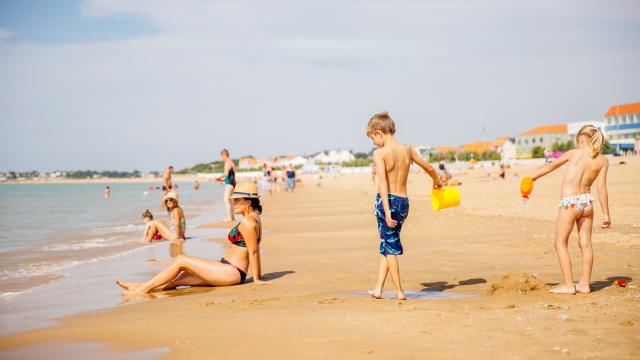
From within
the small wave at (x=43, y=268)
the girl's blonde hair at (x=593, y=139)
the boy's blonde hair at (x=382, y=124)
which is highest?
the boy's blonde hair at (x=382, y=124)

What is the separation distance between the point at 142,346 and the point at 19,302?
304 centimetres

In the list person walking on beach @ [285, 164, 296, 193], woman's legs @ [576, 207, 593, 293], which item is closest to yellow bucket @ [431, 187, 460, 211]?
woman's legs @ [576, 207, 593, 293]

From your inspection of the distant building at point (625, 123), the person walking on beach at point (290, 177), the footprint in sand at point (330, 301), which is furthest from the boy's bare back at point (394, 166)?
the distant building at point (625, 123)

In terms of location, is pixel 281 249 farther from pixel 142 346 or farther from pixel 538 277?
pixel 142 346

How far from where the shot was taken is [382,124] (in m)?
5.71

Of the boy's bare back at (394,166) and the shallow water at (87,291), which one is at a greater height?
the boy's bare back at (394,166)

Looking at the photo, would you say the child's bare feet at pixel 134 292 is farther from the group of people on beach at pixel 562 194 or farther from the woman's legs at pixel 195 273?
the group of people on beach at pixel 562 194

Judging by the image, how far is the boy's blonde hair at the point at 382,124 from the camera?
571 centimetres

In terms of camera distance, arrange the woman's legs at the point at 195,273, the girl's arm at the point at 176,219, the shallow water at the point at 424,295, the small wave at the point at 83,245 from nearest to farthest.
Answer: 1. the shallow water at the point at 424,295
2. the woman's legs at the point at 195,273
3. the girl's arm at the point at 176,219
4. the small wave at the point at 83,245

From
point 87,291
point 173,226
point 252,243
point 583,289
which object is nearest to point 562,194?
point 583,289

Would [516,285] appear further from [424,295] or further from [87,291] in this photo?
[87,291]

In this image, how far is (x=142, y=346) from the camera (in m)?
4.19

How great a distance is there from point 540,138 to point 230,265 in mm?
132196

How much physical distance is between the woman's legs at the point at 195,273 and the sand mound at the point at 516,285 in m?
2.73
